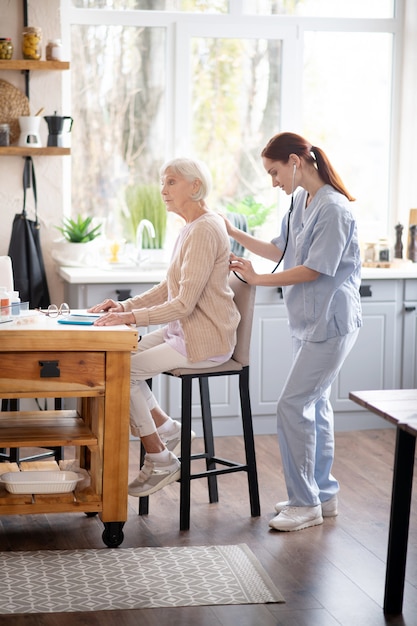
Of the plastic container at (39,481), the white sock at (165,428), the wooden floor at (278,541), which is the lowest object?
the wooden floor at (278,541)

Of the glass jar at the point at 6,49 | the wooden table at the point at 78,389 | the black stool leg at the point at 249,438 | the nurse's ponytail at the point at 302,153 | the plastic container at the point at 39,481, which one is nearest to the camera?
the wooden table at the point at 78,389

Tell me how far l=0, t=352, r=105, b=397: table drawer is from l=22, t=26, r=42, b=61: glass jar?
2124mm

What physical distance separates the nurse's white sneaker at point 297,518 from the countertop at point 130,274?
148 centimetres

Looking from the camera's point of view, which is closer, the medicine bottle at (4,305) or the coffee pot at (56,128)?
the medicine bottle at (4,305)

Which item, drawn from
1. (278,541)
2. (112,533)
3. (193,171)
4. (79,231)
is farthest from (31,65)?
(278,541)

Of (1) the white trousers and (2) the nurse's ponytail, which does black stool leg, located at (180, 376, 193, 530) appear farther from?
(2) the nurse's ponytail

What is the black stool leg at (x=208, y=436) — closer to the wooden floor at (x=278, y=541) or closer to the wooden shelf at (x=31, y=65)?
the wooden floor at (x=278, y=541)

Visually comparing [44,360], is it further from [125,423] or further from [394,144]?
[394,144]

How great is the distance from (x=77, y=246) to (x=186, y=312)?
1.56 metres

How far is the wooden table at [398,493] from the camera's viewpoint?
2795 mm

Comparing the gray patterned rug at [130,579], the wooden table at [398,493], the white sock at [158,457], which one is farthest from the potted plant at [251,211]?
the wooden table at [398,493]

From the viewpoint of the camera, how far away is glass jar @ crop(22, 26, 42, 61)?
15.8 feet

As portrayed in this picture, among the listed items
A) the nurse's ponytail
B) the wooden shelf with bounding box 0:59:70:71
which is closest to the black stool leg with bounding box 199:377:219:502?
the nurse's ponytail

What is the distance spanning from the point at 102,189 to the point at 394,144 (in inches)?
67.6
